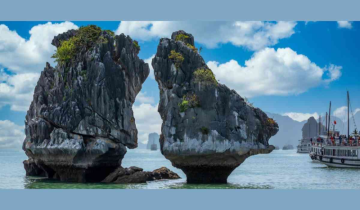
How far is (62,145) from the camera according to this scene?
106ft

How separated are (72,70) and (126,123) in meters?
5.92

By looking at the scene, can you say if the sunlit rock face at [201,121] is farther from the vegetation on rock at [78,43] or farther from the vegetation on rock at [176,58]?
the vegetation on rock at [78,43]

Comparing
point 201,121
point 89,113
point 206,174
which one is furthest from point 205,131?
point 89,113

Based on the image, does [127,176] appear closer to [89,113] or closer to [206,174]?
[89,113]

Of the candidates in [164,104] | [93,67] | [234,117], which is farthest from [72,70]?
[234,117]

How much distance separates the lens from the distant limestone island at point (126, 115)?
30312mm

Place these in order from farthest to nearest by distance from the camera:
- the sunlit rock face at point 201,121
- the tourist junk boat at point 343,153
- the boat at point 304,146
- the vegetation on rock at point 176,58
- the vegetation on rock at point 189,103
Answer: the boat at point 304,146, the tourist junk boat at point 343,153, the vegetation on rock at point 176,58, the vegetation on rock at point 189,103, the sunlit rock face at point 201,121

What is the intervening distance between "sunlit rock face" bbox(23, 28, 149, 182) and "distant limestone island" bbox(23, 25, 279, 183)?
75mm

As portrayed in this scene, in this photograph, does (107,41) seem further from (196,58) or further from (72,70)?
(196,58)

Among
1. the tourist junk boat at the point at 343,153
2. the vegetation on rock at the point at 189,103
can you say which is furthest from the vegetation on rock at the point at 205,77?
the tourist junk boat at the point at 343,153

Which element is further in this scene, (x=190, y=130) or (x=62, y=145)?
(x=62, y=145)

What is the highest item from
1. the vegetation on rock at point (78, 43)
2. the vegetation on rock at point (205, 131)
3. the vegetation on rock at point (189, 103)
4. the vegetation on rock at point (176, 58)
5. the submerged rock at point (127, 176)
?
the vegetation on rock at point (78, 43)

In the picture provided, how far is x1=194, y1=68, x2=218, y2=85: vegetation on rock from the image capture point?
3095 centimetres

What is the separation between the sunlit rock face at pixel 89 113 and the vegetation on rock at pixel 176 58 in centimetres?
445
